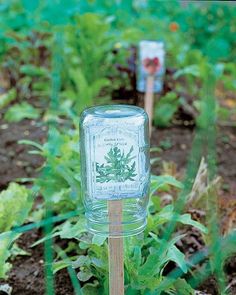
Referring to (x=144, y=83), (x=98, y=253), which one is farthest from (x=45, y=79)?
(x=98, y=253)

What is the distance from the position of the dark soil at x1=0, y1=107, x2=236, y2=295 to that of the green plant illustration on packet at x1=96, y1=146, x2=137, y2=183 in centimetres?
52

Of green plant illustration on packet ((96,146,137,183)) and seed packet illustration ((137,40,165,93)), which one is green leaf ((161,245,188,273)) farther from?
seed packet illustration ((137,40,165,93))

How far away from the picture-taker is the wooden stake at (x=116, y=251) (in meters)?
1.44

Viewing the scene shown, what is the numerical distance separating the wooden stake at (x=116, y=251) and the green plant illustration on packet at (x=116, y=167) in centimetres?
5

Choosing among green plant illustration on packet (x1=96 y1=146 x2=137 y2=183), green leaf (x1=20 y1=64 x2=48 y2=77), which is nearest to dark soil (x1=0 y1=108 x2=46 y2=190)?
green leaf (x1=20 y1=64 x2=48 y2=77)

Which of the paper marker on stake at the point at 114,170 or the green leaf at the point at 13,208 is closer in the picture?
the paper marker on stake at the point at 114,170

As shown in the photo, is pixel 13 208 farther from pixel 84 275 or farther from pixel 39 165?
pixel 39 165

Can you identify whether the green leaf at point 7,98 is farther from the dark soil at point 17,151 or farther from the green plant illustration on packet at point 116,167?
the green plant illustration on packet at point 116,167

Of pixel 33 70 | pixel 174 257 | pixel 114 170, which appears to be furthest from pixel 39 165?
pixel 114 170

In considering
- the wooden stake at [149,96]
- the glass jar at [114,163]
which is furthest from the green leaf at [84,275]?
the wooden stake at [149,96]

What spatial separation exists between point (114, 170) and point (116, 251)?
18 cm

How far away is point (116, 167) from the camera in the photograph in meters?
1.41

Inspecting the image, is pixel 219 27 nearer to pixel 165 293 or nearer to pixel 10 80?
pixel 10 80

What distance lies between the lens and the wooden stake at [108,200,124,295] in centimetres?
144
